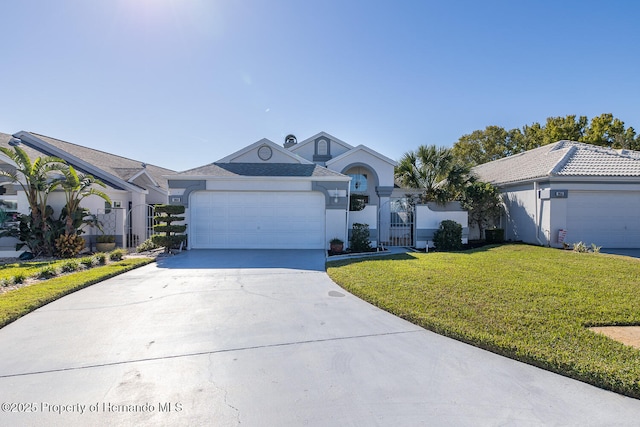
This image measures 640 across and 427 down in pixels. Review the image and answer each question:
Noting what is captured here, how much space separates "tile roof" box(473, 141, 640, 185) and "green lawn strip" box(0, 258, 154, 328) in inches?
657

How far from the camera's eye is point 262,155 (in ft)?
48.6

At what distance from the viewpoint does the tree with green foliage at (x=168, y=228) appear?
12000 mm

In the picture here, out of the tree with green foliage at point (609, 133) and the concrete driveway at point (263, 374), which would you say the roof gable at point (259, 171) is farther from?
the tree with green foliage at point (609, 133)

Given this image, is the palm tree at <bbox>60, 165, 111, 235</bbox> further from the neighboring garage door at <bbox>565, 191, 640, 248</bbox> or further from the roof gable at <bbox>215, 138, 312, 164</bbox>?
the neighboring garage door at <bbox>565, 191, 640, 248</bbox>

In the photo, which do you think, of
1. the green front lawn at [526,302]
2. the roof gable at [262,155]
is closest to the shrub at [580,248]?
the green front lawn at [526,302]

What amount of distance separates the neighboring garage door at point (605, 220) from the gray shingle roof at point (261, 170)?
10461 mm

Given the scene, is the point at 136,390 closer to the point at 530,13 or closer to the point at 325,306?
the point at 325,306

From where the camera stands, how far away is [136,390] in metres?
3.13

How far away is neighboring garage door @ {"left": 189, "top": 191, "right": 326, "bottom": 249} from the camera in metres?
13.2

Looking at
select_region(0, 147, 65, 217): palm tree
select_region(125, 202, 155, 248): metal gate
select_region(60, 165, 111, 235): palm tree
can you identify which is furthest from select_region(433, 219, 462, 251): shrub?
select_region(0, 147, 65, 217): palm tree

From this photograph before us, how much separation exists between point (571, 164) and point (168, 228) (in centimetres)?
1780

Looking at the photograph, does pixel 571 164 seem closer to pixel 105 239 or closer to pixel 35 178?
pixel 105 239

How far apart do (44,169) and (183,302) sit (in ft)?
31.6

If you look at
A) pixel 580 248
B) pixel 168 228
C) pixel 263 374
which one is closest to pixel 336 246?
pixel 168 228
